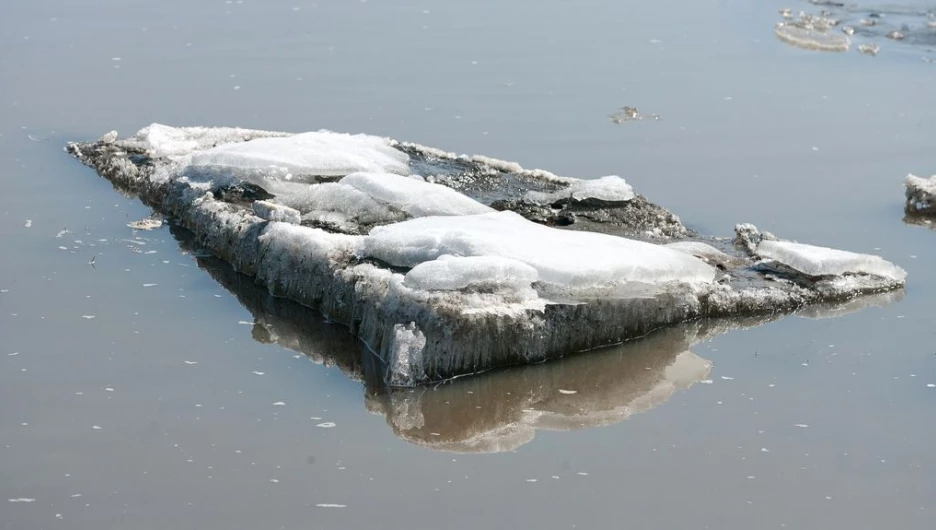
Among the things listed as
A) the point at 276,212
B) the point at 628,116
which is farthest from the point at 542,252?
the point at 628,116

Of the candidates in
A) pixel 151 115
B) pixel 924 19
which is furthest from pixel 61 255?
pixel 924 19

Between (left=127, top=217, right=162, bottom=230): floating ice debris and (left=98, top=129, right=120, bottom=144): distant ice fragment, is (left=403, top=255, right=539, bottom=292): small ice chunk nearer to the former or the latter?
(left=127, top=217, right=162, bottom=230): floating ice debris

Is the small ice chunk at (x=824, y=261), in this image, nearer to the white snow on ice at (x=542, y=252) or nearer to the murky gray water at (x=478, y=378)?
the murky gray water at (x=478, y=378)

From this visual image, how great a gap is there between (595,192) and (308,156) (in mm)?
2141

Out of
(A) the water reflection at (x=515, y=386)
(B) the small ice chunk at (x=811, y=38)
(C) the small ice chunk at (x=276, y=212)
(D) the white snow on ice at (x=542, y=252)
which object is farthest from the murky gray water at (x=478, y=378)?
(B) the small ice chunk at (x=811, y=38)

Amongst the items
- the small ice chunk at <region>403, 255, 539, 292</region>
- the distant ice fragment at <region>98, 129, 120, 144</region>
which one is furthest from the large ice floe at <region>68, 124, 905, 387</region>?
the distant ice fragment at <region>98, 129, 120, 144</region>

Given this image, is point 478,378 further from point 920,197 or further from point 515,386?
point 920,197

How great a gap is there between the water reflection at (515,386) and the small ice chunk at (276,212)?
0.63 metres

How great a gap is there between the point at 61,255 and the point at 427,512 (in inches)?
156

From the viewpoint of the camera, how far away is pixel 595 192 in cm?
877

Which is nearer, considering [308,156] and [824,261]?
[824,261]

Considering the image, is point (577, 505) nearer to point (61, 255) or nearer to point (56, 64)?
point (61, 255)

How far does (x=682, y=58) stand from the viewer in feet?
44.1

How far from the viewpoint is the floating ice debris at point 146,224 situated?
8.86 metres
